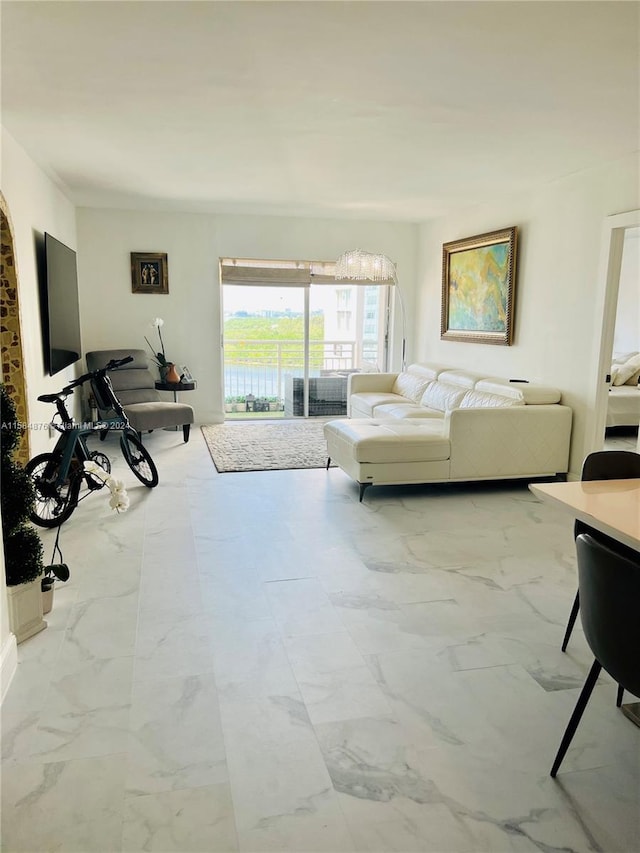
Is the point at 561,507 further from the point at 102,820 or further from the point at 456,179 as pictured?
the point at 456,179

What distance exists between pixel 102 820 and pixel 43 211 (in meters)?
4.74

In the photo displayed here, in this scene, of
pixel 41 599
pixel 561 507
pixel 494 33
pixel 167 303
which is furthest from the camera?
pixel 167 303

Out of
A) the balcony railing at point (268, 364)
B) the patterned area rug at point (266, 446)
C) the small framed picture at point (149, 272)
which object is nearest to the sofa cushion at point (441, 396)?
the patterned area rug at point (266, 446)

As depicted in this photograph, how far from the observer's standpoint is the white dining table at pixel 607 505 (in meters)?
1.76

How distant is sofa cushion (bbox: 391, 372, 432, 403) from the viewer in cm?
648

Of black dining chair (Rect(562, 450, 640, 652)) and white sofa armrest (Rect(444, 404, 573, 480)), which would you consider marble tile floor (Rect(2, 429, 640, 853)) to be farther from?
white sofa armrest (Rect(444, 404, 573, 480))

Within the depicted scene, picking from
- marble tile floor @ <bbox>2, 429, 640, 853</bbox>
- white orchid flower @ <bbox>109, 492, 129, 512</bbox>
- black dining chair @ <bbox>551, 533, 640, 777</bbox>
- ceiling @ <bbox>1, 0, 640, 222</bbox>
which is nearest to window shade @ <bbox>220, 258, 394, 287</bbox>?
ceiling @ <bbox>1, 0, 640, 222</bbox>

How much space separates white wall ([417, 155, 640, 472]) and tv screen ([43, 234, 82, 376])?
13.2ft

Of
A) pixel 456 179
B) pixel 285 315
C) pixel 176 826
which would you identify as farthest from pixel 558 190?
pixel 176 826

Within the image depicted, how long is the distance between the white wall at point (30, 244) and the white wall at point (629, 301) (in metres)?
6.49

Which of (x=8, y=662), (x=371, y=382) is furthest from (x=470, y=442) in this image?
(x=8, y=662)

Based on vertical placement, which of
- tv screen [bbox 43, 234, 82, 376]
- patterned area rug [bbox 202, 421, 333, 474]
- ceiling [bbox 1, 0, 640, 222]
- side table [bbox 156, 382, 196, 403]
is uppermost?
ceiling [bbox 1, 0, 640, 222]

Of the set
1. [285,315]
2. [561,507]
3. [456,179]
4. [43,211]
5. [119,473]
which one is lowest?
[119,473]

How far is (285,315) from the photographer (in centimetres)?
785
